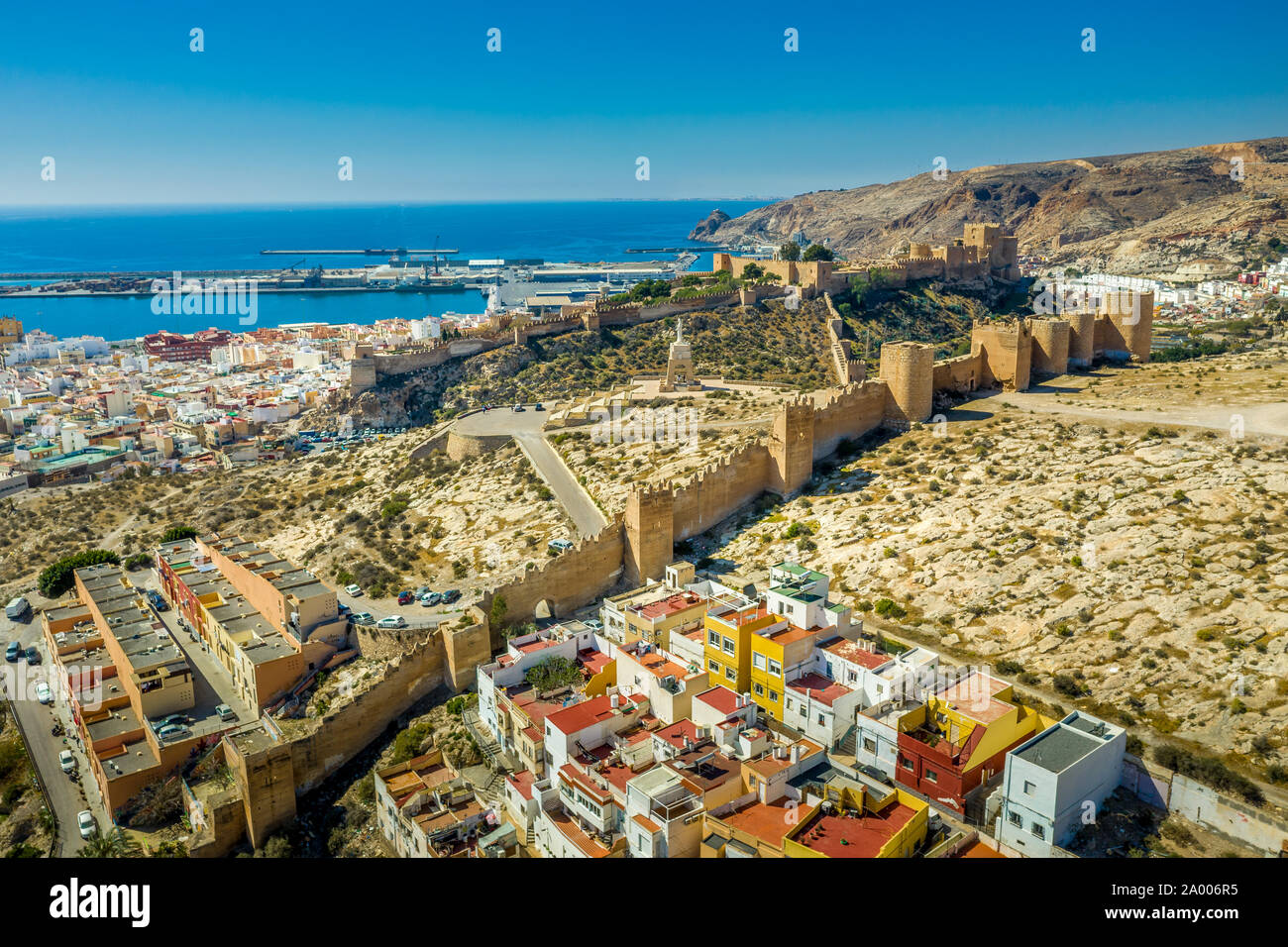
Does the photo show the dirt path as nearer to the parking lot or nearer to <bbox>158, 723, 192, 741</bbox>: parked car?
<bbox>158, 723, 192, 741</bbox>: parked car

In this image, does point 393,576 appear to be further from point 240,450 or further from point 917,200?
point 917,200

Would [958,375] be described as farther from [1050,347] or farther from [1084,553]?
[1084,553]

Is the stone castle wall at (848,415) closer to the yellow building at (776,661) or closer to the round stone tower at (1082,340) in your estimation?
the round stone tower at (1082,340)

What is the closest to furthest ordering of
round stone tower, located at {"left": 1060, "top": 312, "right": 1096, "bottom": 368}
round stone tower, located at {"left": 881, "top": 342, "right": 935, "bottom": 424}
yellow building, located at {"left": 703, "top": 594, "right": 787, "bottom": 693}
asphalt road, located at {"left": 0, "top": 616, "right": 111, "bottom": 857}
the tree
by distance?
yellow building, located at {"left": 703, "top": 594, "right": 787, "bottom": 693} < asphalt road, located at {"left": 0, "top": 616, "right": 111, "bottom": 857} < round stone tower, located at {"left": 881, "top": 342, "right": 935, "bottom": 424} < the tree < round stone tower, located at {"left": 1060, "top": 312, "right": 1096, "bottom": 368}

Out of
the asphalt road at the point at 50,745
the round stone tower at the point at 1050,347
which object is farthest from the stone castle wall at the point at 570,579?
the round stone tower at the point at 1050,347

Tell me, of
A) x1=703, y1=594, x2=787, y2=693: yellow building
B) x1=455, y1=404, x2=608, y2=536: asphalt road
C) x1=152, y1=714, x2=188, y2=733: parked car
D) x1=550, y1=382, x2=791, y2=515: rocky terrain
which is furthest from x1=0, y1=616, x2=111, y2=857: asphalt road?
x1=550, y1=382, x2=791, y2=515: rocky terrain
